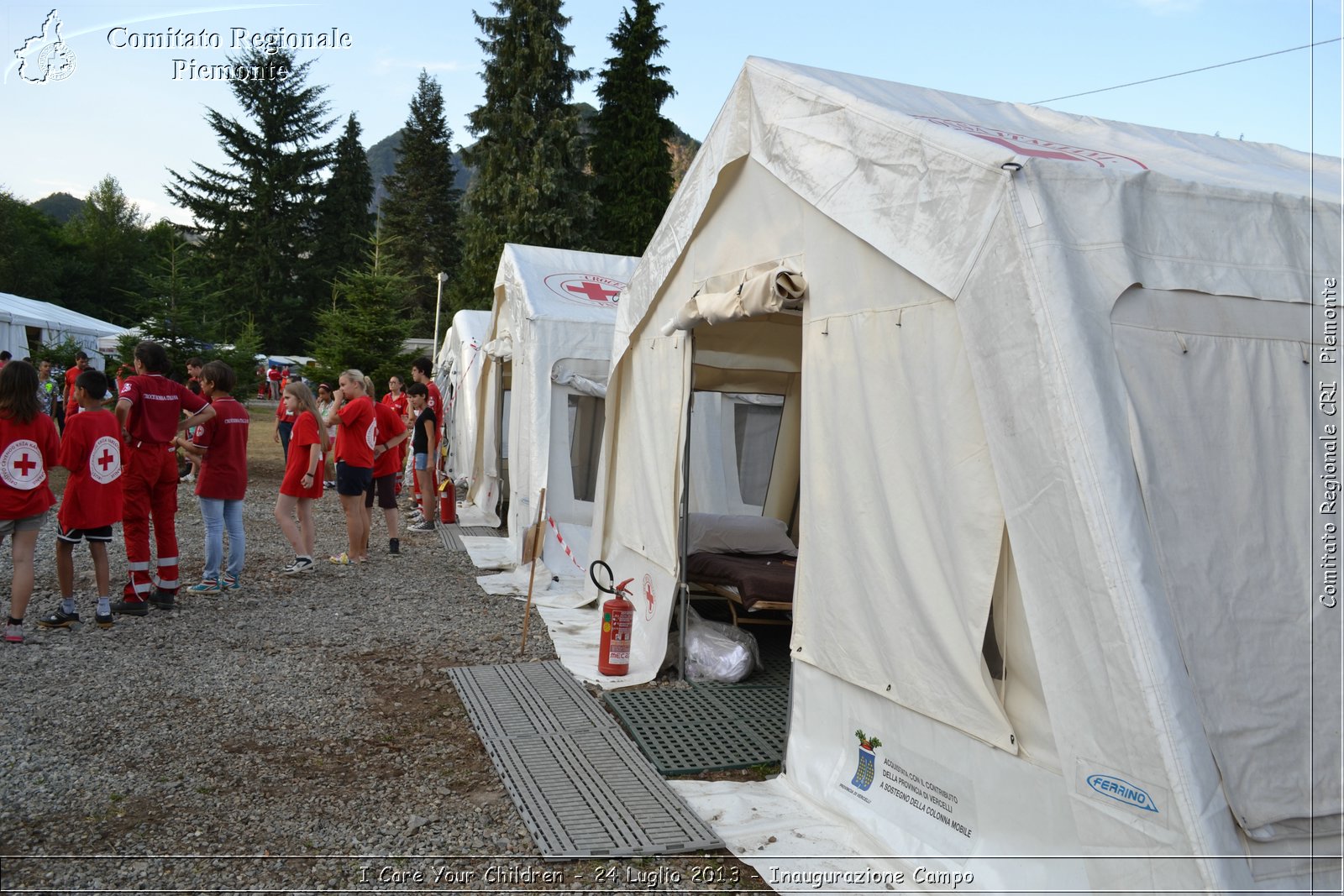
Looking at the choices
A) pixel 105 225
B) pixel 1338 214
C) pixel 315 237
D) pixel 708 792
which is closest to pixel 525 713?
pixel 708 792

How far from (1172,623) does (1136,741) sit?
1.07 feet

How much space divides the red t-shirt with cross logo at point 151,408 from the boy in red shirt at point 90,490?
32cm

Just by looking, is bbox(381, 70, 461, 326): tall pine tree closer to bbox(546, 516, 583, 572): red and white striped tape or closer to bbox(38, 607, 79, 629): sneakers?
bbox(546, 516, 583, 572): red and white striped tape

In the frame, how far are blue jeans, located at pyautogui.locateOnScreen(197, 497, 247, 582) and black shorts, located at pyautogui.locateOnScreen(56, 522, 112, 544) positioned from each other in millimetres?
1010

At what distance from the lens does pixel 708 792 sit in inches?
153

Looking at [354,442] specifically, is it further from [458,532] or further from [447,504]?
[447,504]

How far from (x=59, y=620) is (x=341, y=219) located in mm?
40377

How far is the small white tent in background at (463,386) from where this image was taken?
542 inches

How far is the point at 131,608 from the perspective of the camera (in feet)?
20.9

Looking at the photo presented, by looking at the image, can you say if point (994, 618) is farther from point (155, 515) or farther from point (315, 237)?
point (315, 237)

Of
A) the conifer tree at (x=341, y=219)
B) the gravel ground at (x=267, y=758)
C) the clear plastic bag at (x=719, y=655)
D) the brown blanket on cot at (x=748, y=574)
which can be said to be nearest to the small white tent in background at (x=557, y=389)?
the gravel ground at (x=267, y=758)

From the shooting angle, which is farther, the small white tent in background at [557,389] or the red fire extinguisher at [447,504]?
the red fire extinguisher at [447,504]

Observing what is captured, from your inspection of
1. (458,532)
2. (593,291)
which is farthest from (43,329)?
(593,291)

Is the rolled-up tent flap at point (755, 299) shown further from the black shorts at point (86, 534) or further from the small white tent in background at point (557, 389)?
the black shorts at point (86, 534)
